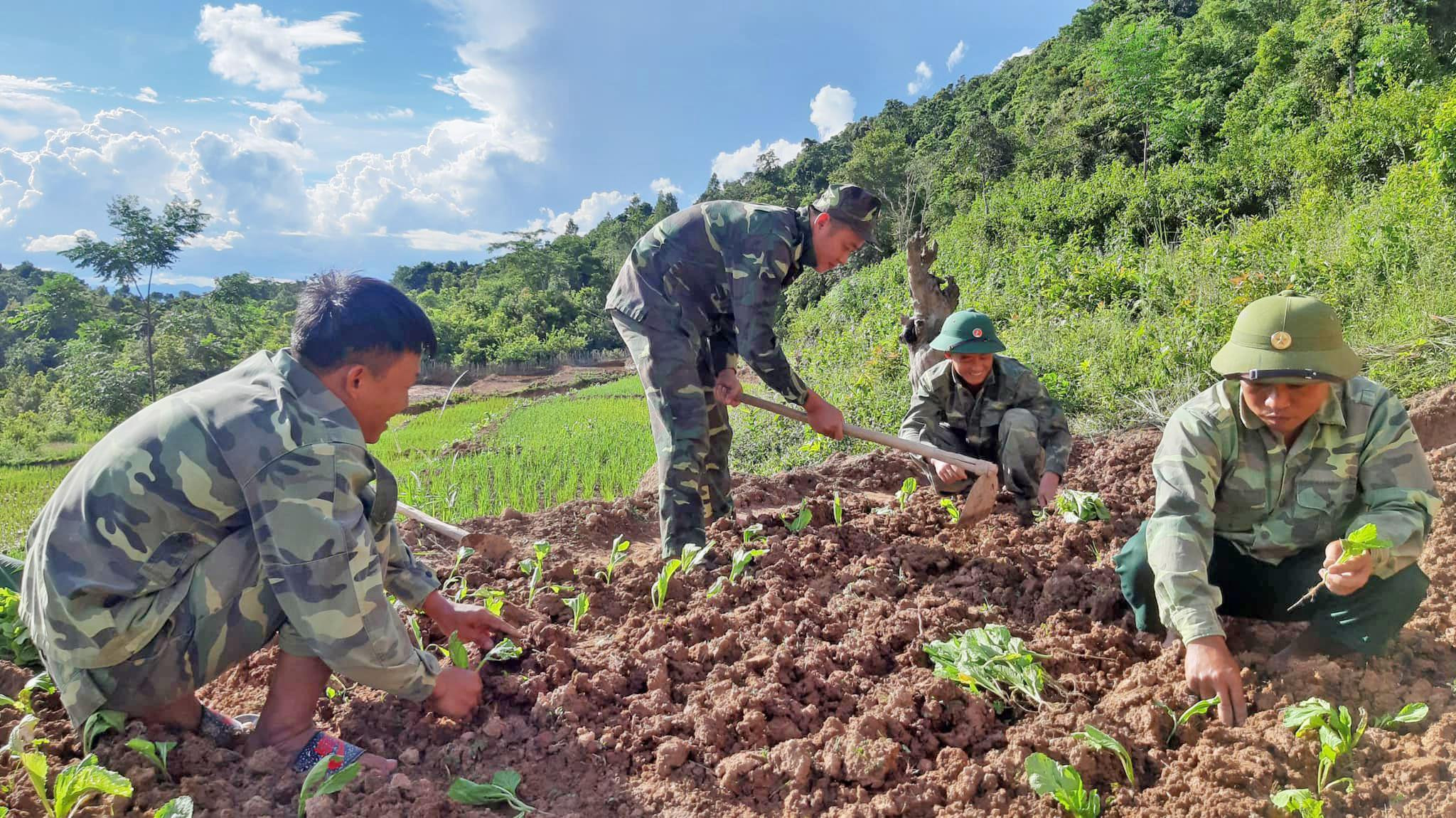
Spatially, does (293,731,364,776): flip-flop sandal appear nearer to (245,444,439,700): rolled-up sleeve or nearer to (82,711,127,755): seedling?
(245,444,439,700): rolled-up sleeve

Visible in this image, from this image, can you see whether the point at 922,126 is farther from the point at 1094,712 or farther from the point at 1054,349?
the point at 1094,712

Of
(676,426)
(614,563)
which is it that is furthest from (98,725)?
(676,426)

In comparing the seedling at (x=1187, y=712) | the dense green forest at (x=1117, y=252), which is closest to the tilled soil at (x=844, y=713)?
the seedling at (x=1187, y=712)

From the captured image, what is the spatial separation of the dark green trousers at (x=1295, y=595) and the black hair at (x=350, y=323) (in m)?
1.97

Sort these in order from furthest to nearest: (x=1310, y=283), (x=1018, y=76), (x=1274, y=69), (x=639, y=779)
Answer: (x=1018, y=76) < (x=1274, y=69) < (x=1310, y=283) < (x=639, y=779)

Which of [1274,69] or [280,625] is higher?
[1274,69]

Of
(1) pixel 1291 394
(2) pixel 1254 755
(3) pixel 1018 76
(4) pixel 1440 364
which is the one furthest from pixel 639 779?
(3) pixel 1018 76

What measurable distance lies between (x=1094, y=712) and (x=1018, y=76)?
55.0 metres

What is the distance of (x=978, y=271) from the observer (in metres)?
13.5

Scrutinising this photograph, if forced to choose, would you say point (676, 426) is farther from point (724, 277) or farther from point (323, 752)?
point (323, 752)

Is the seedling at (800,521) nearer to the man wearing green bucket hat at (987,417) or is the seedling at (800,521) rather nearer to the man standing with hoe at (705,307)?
the man standing with hoe at (705,307)

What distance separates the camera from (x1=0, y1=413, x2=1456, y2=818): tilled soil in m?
1.69

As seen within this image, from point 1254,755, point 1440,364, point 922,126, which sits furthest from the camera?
point 922,126

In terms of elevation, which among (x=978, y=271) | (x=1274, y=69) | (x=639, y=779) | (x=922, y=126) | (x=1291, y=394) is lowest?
(x=639, y=779)
